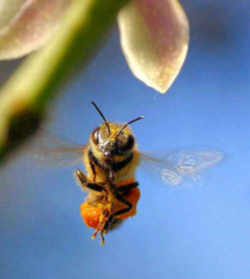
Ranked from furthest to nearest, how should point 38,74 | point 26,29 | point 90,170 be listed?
point 90,170 → point 26,29 → point 38,74

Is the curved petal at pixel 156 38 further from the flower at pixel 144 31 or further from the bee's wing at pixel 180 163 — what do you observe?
the bee's wing at pixel 180 163

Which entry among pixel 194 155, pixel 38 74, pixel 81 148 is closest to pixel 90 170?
pixel 81 148

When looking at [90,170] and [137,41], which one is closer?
[137,41]

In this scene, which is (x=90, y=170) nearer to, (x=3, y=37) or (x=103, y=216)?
(x=103, y=216)

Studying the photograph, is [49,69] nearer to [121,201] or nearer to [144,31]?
[144,31]

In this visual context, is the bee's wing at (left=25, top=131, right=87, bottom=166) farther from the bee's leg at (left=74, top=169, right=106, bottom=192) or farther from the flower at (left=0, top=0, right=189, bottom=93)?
the flower at (left=0, top=0, right=189, bottom=93)

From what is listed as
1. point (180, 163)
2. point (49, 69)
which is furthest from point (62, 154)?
point (49, 69)

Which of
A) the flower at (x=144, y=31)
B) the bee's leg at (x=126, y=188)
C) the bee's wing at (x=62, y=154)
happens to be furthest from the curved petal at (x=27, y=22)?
the bee's leg at (x=126, y=188)
